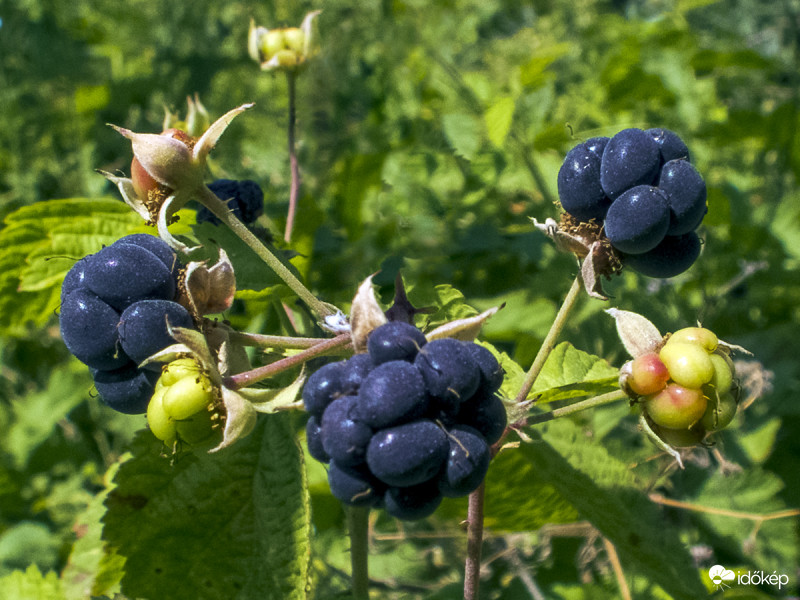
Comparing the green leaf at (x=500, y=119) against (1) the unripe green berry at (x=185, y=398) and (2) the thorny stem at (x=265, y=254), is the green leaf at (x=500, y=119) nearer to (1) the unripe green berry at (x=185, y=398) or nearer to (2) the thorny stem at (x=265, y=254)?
(2) the thorny stem at (x=265, y=254)

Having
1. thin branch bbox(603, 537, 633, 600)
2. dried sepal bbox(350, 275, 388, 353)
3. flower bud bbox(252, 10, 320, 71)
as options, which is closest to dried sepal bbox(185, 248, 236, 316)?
dried sepal bbox(350, 275, 388, 353)

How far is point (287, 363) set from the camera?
3.35 ft

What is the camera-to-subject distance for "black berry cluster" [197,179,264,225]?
4.50 ft

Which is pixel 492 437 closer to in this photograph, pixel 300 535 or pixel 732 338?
pixel 300 535

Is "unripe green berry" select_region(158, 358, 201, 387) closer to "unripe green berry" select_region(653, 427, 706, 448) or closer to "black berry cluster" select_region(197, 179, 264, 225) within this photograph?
"black berry cluster" select_region(197, 179, 264, 225)

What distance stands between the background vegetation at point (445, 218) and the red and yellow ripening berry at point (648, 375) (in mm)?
227

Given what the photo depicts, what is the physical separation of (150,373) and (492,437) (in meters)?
0.52

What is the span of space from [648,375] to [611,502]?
416mm

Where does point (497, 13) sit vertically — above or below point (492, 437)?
below

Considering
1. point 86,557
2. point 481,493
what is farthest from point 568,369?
point 86,557

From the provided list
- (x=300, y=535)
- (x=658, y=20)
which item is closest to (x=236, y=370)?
(x=300, y=535)

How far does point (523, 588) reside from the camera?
170cm

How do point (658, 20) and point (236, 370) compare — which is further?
point (658, 20)

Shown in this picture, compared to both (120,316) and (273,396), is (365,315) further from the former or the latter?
(120,316)
